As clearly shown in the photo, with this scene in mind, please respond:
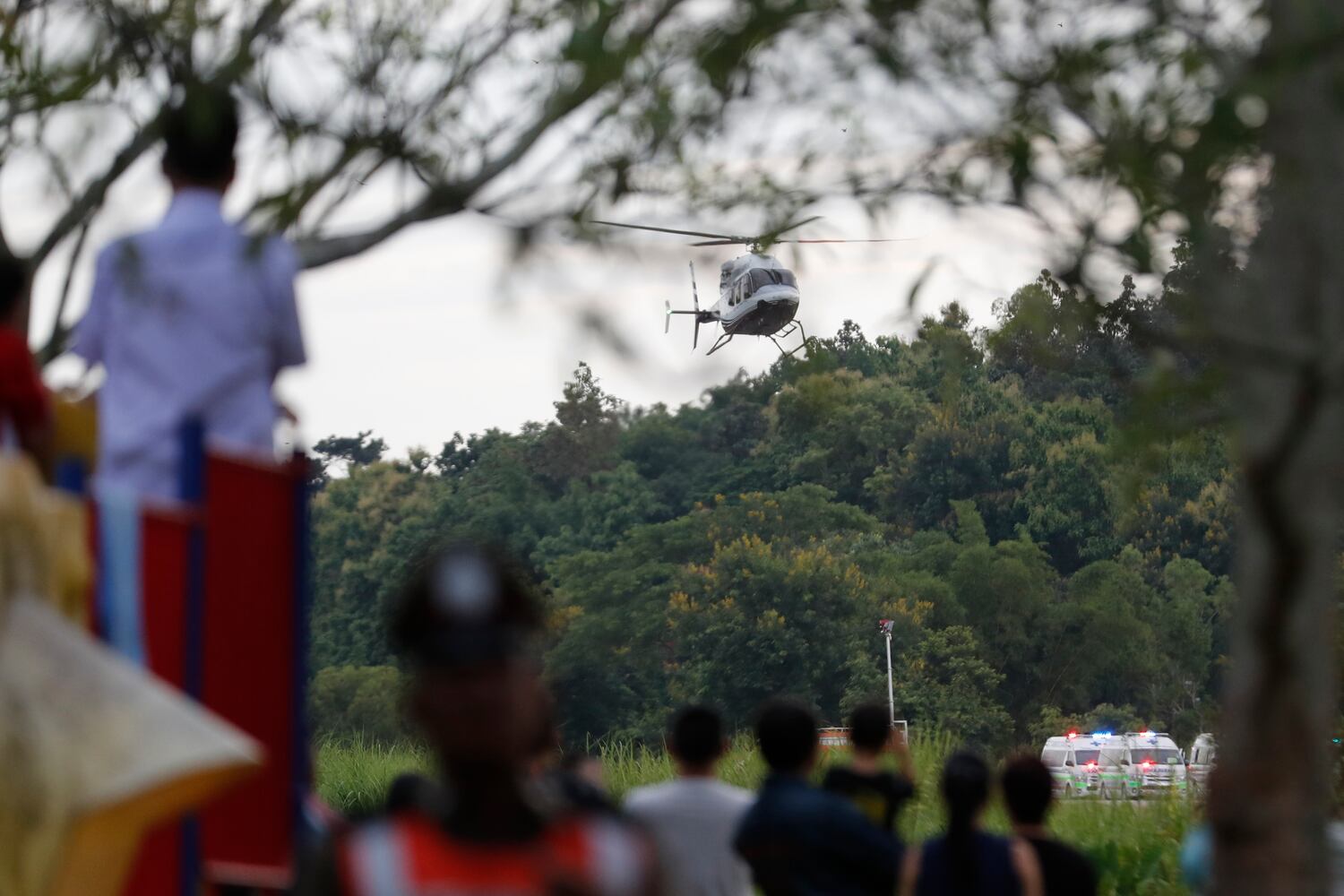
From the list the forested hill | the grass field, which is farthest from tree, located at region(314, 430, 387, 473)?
the grass field

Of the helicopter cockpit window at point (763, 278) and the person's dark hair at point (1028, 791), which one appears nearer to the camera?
the person's dark hair at point (1028, 791)

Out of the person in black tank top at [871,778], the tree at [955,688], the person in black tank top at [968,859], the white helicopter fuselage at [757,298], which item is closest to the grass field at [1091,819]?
the person in black tank top at [871,778]

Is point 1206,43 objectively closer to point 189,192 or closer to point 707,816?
point 189,192

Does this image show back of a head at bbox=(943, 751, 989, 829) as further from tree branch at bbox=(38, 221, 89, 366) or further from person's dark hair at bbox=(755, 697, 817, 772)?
tree branch at bbox=(38, 221, 89, 366)

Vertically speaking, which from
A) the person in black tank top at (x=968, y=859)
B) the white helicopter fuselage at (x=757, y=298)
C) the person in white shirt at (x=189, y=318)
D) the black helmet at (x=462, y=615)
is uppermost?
the white helicopter fuselage at (x=757, y=298)

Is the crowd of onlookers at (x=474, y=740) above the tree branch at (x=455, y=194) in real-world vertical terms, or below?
below

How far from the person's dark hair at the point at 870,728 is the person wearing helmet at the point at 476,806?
373 centimetres

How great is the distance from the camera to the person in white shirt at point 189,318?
4.46m

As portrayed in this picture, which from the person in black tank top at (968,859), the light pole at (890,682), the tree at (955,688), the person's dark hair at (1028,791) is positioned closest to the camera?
the person in black tank top at (968,859)

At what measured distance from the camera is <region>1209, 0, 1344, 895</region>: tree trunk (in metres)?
3.71

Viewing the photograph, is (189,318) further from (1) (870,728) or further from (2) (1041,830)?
(2) (1041,830)

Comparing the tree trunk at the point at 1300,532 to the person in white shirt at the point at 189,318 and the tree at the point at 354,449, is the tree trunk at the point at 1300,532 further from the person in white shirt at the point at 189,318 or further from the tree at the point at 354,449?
the tree at the point at 354,449

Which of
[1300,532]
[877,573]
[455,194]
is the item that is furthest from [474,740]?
[877,573]

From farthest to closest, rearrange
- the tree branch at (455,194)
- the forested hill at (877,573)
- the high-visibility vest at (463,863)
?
the forested hill at (877,573) → the tree branch at (455,194) → the high-visibility vest at (463,863)
